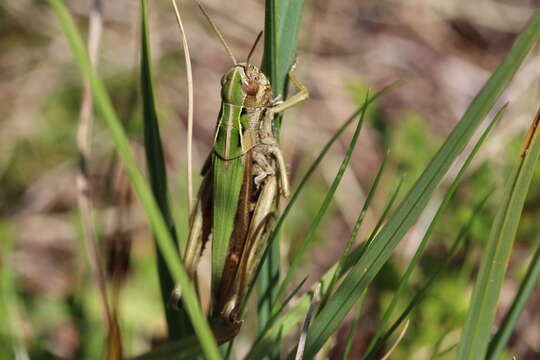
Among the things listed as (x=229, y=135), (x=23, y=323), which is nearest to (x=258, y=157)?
A: (x=229, y=135)

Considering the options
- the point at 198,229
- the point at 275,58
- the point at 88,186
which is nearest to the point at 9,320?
the point at 88,186

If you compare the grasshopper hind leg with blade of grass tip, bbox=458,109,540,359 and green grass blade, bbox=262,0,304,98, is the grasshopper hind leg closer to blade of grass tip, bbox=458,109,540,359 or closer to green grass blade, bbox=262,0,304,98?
green grass blade, bbox=262,0,304,98

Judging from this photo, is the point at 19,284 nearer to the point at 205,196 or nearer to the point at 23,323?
the point at 23,323

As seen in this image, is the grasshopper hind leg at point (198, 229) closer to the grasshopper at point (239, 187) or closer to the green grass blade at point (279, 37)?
the grasshopper at point (239, 187)

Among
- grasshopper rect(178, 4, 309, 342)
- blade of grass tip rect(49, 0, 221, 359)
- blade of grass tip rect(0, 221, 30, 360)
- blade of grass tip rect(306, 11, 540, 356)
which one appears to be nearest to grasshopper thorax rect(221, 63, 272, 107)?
grasshopper rect(178, 4, 309, 342)

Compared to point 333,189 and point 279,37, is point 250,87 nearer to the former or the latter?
point 279,37

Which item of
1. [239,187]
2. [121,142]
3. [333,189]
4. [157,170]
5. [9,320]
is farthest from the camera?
[9,320]
